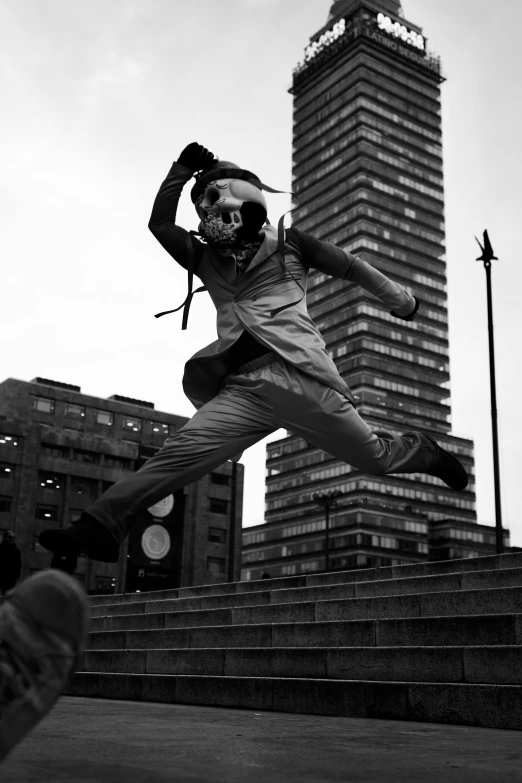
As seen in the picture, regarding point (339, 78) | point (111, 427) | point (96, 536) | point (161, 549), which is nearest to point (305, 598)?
point (96, 536)

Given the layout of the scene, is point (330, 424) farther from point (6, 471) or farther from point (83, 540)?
point (6, 471)

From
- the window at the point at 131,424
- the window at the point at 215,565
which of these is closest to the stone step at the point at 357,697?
the window at the point at 215,565

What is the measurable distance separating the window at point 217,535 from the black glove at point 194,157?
6722cm

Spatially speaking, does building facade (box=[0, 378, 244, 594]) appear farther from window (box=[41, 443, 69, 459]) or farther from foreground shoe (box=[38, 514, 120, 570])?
foreground shoe (box=[38, 514, 120, 570])

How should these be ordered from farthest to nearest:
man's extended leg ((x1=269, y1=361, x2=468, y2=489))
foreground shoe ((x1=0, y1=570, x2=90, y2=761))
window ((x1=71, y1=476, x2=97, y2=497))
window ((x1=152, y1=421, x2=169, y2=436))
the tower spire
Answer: the tower spire, window ((x1=152, y1=421, x2=169, y2=436)), window ((x1=71, y1=476, x2=97, y2=497)), man's extended leg ((x1=269, y1=361, x2=468, y2=489)), foreground shoe ((x1=0, y1=570, x2=90, y2=761))

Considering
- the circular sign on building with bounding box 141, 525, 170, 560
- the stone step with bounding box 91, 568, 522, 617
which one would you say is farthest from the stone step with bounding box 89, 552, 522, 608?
the circular sign on building with bounding box 141, 525, 170, 560

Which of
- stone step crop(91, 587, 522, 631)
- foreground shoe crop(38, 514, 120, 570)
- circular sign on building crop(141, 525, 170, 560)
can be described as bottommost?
stone step crop(91, 587, 522, 631)

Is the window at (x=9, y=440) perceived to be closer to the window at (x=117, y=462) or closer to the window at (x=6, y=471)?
the window at (x=6, y=471)

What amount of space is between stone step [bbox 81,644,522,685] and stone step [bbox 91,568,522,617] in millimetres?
1907

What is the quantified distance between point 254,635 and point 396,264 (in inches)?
4917

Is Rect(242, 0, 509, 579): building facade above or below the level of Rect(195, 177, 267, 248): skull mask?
above

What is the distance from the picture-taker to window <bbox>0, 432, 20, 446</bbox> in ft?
212

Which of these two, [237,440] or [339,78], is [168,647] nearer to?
[237,440]

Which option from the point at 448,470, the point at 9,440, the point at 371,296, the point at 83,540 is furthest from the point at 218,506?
the point at 83,540
